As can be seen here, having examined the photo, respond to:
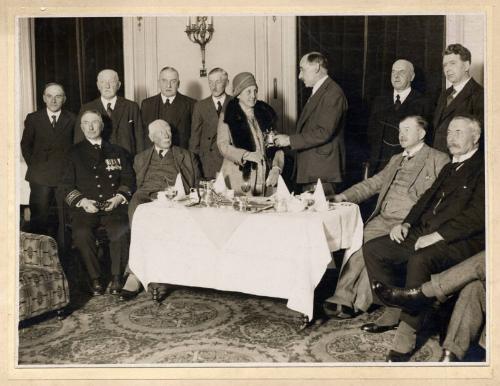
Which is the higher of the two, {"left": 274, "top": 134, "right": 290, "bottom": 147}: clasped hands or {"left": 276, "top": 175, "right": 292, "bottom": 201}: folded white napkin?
{"left": 274, "top": 134, "right": 290, "bottom": 147}: clasped hands

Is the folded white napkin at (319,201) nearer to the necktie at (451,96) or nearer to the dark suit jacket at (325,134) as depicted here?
the dark suit jacket at (325,134)

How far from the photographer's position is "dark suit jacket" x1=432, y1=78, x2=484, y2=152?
2.96 meters

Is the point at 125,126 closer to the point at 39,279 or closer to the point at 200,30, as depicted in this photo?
the point at 200,30

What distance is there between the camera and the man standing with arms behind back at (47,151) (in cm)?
336

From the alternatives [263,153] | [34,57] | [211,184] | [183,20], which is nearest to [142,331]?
[211,184]

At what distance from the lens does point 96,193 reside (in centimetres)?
377

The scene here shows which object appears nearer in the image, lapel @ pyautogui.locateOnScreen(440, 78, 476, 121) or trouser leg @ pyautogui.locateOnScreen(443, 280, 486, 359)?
trouser leg @ pyautogui.locateOnScreen(443, 280, 486, 359)

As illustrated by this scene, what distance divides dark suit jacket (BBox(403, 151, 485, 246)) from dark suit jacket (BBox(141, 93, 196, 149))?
1.97 meters

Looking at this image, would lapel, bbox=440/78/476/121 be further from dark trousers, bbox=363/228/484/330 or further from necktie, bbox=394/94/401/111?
dark trousers, bbox=363/228/484/330

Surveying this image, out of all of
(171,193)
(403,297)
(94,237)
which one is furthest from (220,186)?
(403,297)

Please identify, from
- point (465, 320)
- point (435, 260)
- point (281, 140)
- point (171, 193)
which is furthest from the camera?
point (281, 140)

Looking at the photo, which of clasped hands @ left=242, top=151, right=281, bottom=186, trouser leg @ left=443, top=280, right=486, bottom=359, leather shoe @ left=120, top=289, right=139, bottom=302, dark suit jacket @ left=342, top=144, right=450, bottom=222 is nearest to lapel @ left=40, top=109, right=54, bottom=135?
leather shoe @ left=120, top=289, right=139, bottom=302

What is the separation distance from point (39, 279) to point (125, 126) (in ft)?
4.42

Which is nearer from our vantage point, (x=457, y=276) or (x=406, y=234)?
(x=457, y=276)
